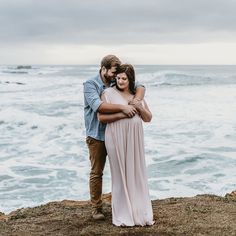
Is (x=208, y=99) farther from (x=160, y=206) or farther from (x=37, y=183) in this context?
(x=160, y=206)

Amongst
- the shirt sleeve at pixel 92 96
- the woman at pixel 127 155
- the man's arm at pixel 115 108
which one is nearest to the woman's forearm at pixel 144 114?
the woman at pixel 127 155

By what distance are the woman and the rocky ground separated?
0.54 feet

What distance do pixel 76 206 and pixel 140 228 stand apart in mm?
1557

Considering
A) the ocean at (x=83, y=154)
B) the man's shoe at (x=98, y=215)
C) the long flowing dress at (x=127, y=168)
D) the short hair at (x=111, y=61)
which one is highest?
the short hair at (x=111, y=61)

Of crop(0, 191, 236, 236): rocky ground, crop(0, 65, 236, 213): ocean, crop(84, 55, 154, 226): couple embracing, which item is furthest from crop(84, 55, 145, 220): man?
crop(0, 65, 236, 213): ocean

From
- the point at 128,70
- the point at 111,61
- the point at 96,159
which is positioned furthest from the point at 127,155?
the point at 111,61

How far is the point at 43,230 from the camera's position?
5594 mm

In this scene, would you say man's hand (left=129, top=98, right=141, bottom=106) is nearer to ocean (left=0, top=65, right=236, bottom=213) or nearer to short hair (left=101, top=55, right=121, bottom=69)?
short hair (left=101, top=55, right=121, bottom=69)

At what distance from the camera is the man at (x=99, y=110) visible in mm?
5207

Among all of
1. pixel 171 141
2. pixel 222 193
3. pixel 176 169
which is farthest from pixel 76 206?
pixel 171 141

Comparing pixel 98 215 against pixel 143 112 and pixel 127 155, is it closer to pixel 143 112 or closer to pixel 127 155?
pixel 127 155

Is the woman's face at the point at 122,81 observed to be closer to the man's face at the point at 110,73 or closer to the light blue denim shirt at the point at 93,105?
the man's face at the point at 110,73

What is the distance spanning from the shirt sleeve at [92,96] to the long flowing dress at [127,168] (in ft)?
0.31

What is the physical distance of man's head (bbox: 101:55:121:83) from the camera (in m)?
5.25
